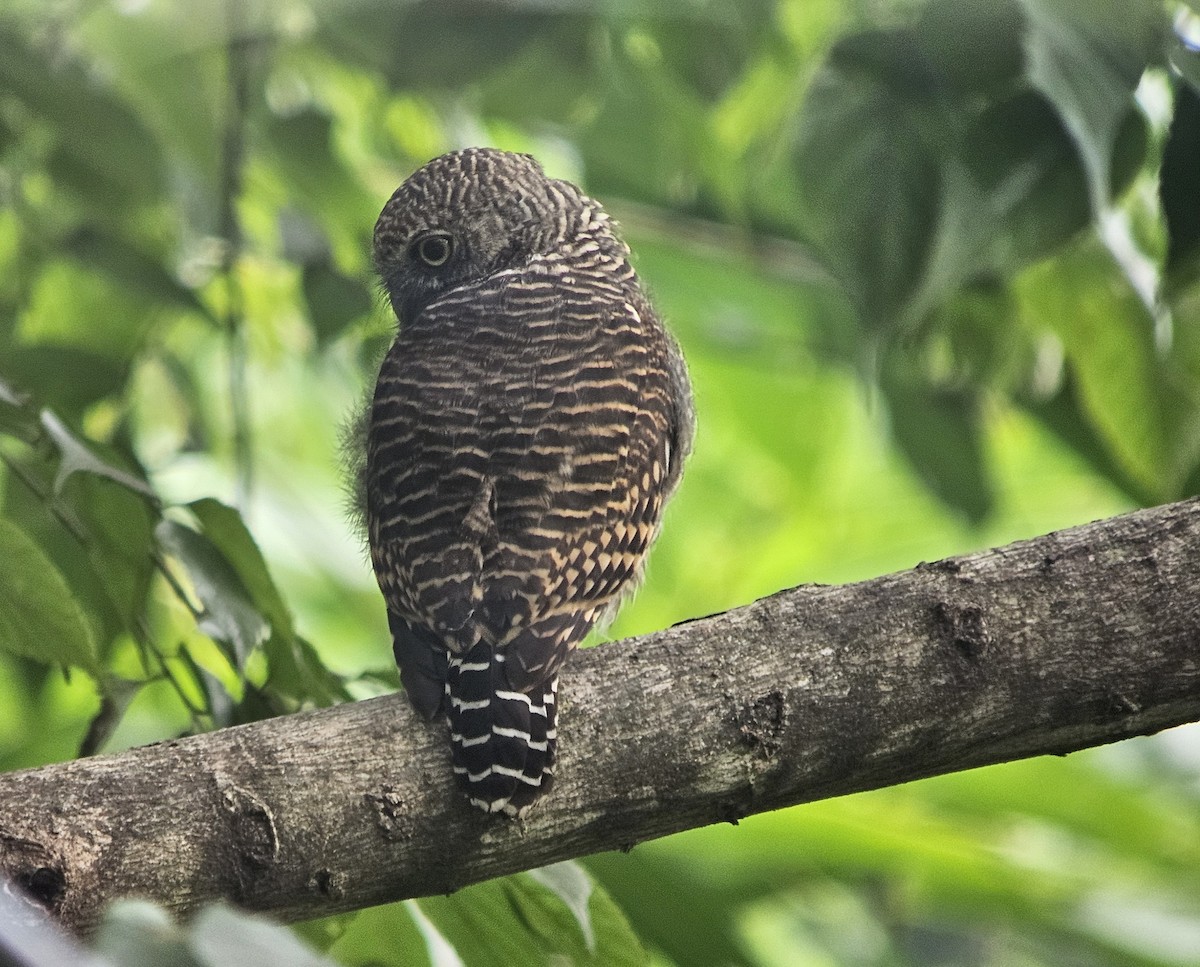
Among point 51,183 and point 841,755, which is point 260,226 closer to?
point 51,183

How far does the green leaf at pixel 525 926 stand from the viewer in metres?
1.89

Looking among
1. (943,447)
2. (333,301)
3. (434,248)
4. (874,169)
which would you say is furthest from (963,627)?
(943,447)

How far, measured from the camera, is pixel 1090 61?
2.02m

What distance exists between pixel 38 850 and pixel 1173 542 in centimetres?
139

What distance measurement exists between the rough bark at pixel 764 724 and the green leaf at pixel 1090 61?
516mm

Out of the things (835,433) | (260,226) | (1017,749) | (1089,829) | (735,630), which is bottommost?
(1089,829)

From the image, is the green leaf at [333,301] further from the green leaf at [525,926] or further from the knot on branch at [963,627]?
the knot on branch at [963,627]

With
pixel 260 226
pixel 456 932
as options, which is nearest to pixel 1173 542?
pixel 456 932

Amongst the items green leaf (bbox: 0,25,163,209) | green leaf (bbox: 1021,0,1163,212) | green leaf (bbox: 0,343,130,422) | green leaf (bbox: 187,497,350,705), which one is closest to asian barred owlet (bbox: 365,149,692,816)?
green leaf (bbox: 187,497,350,705)

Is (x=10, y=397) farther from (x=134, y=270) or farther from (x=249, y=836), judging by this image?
(x=134, y=270)

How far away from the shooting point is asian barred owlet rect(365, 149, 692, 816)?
196cm

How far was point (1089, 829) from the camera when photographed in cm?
410

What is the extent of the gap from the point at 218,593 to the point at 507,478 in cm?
49

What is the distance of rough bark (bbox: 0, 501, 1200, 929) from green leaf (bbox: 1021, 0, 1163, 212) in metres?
0.52
